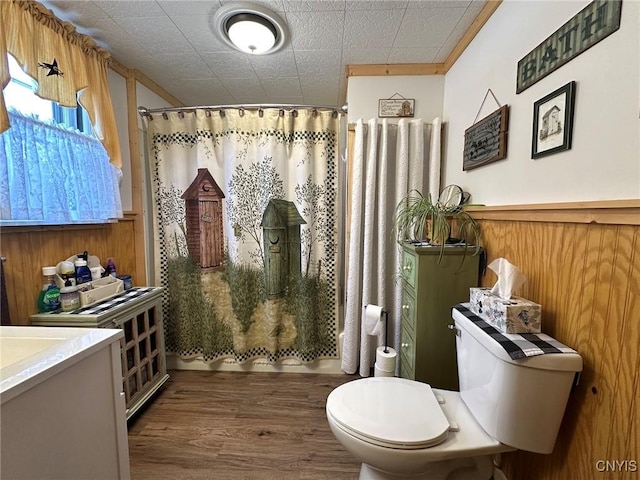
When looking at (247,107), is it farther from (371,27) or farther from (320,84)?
(371,27)

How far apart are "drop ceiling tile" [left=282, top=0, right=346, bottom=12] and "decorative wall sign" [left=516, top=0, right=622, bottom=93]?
845mm

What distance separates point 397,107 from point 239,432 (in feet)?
7.18

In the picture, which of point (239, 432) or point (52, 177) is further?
point (239, 432)

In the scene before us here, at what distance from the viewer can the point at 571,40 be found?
86 cm

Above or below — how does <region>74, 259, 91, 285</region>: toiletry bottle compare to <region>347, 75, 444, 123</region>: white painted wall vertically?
below

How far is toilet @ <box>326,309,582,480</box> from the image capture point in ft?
2.63

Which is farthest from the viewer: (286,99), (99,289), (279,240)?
(286,99)

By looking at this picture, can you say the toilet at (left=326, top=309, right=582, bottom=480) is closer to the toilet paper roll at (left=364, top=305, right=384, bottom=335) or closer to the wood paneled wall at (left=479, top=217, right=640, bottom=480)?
the wood paneled wall at (left=479, top=217, right=640, bottom=480)

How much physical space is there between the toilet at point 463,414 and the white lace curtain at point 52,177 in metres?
1.54

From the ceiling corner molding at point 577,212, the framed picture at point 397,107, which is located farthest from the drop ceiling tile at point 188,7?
the ceiling corner molding at point 577,212

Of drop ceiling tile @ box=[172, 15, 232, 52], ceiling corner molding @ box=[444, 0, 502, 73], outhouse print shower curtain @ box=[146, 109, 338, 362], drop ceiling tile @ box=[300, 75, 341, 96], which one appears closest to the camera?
ceiling corner molding @ box=[444, 0, 502, 73]

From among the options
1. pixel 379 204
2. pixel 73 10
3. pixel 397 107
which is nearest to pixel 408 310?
pixel 379 204

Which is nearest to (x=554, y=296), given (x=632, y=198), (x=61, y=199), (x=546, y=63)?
(x=632, y=198)

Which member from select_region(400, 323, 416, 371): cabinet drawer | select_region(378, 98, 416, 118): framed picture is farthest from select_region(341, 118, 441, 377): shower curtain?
select_region(400, 323, 416, 371): cabinet drawer
